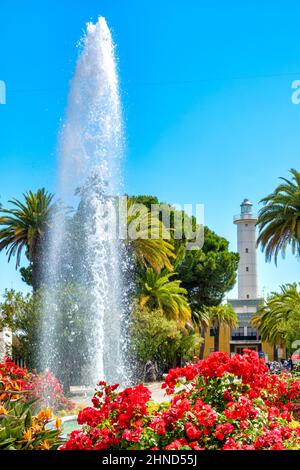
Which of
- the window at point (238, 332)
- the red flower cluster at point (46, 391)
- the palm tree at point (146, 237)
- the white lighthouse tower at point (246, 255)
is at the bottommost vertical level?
the red flower cluster at point (46, 391)

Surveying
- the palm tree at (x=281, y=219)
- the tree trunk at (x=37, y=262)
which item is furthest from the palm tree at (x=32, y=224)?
the palm tree at (x=281, y=219)

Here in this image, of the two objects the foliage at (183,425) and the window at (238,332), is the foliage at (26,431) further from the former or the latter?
the window at (238,332)

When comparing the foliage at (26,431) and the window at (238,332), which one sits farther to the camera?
the window at (238,332)

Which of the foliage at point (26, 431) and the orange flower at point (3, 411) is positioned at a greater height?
the orange flower at point (3, 411)

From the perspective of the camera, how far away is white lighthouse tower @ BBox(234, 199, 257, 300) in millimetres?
71188

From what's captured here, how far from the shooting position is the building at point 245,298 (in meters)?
64.0

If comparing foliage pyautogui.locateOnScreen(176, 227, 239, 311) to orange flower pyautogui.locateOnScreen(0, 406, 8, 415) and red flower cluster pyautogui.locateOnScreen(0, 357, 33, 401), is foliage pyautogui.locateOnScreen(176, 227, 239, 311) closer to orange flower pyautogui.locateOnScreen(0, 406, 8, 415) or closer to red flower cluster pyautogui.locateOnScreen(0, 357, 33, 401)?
red flower cluster pyautogui.locateOnScreen(0, 357, 33, 401)

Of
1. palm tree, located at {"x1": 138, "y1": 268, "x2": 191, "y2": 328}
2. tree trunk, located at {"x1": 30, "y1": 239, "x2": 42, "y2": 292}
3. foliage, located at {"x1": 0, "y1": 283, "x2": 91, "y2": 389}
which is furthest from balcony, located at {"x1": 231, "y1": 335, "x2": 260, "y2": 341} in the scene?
foliage, located at {"x1": 0, "y1": 283, "x2": 91, "y2": 389}

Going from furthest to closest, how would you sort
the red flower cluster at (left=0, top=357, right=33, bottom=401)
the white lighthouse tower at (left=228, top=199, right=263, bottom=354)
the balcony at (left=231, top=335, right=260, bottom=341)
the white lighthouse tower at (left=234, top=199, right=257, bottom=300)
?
the white lighthouse tower at (left=234, top=199, right=257, bottom=300)
the white lighthouse tower at (left=228, top=199, right=263, bottom=354)
the balcony at (left=231, top=335, right=260, bottom=341)
the red flower cluster at (left=0, top=357, right=33, bottom=401)

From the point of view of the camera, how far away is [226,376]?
5734 millimetres

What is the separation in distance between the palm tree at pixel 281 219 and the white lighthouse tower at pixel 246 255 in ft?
147

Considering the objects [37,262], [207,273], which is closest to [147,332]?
[37,262]

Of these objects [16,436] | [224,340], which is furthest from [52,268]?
[224,340]

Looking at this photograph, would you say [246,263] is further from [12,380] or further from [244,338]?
[12,380]
